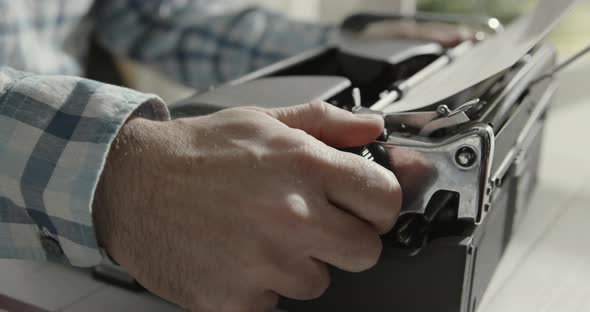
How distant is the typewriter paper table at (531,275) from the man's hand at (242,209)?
102 millimetres

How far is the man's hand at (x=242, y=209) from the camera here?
38 centimetres

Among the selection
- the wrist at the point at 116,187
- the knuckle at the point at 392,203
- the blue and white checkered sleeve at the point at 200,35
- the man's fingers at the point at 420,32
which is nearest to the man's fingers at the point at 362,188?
the knuckle at the point at 392,203

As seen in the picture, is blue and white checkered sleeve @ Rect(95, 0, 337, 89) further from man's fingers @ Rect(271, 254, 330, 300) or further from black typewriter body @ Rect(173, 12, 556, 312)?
man's fingers @ Rect(271, 254, 330, 300)

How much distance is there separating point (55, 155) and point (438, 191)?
0.26 m

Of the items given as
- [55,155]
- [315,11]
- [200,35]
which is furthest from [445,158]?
[315,11]

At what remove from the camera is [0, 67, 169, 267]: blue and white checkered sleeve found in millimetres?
414

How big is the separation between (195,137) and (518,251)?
353 millimetres

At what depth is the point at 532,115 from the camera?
604 millimetres

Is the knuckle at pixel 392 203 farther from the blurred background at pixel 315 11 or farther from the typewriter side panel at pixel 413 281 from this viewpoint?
the blurred background at pixel 315 11

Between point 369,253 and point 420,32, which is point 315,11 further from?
point 369,253

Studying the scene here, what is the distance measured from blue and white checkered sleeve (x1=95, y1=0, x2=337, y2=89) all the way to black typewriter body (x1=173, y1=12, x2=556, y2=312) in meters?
0.50

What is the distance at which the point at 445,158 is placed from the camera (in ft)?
1.28

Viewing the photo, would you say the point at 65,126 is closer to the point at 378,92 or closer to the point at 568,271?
the point at 378,92

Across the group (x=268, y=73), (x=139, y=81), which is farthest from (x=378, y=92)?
(x=139, y=81)
